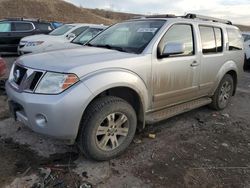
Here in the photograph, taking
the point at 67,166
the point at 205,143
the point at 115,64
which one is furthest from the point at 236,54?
the point at 67,166

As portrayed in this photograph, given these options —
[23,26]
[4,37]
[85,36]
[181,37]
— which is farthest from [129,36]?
[23,26]

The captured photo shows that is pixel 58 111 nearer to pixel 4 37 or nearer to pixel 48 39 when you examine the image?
pixel 48 39

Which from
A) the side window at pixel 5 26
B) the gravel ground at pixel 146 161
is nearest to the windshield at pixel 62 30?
the side window at pixel 5 26

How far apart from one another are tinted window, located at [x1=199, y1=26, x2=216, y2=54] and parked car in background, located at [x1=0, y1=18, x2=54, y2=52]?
10.2 metres

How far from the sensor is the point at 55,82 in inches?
140

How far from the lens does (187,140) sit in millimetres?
4855

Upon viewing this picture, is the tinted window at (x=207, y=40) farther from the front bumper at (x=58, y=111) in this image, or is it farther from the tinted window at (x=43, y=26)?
the tinted window at (x=43, y=26)

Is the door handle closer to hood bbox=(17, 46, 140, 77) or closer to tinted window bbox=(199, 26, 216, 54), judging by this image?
tinted window bbox=(199, 26, 216, 54)

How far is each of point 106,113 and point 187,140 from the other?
1609 mm

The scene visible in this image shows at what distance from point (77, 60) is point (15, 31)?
1119 cm

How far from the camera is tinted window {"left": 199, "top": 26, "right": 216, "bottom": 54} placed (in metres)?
5.52

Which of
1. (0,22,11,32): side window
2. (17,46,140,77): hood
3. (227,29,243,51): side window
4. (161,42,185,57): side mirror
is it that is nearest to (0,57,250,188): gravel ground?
(17,46,140,77): hood

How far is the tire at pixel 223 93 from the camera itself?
20.5 feet

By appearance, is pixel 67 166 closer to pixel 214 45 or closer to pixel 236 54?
pixel 214 45
